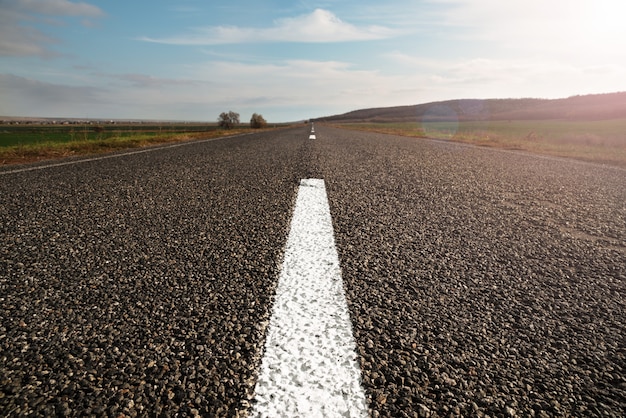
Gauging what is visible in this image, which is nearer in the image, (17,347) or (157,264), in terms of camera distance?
(17,347)

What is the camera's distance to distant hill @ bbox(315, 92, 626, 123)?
238ft

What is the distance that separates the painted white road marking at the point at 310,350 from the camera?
0.81 meters

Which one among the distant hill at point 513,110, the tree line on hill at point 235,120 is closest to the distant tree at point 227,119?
the tree line on hill at point 235,120

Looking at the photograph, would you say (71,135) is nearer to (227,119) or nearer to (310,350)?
(310,350)

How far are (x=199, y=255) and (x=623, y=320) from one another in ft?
5.79

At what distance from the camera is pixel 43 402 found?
0.82 metres

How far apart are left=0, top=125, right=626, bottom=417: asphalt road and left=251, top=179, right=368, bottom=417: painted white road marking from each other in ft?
0.14

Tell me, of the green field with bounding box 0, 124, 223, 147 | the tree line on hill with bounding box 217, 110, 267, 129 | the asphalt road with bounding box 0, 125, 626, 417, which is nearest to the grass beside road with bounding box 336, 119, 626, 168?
the asphalt road with bounding box 0, 125, 626, 417

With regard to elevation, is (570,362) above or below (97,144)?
below

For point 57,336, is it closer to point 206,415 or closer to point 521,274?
point 206,415

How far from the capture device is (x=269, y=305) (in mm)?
1239

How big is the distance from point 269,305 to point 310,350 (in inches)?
11.5

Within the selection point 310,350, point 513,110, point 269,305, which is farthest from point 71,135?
point 513,110

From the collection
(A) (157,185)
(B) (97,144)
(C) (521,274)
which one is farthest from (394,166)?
(B) (97,144)
